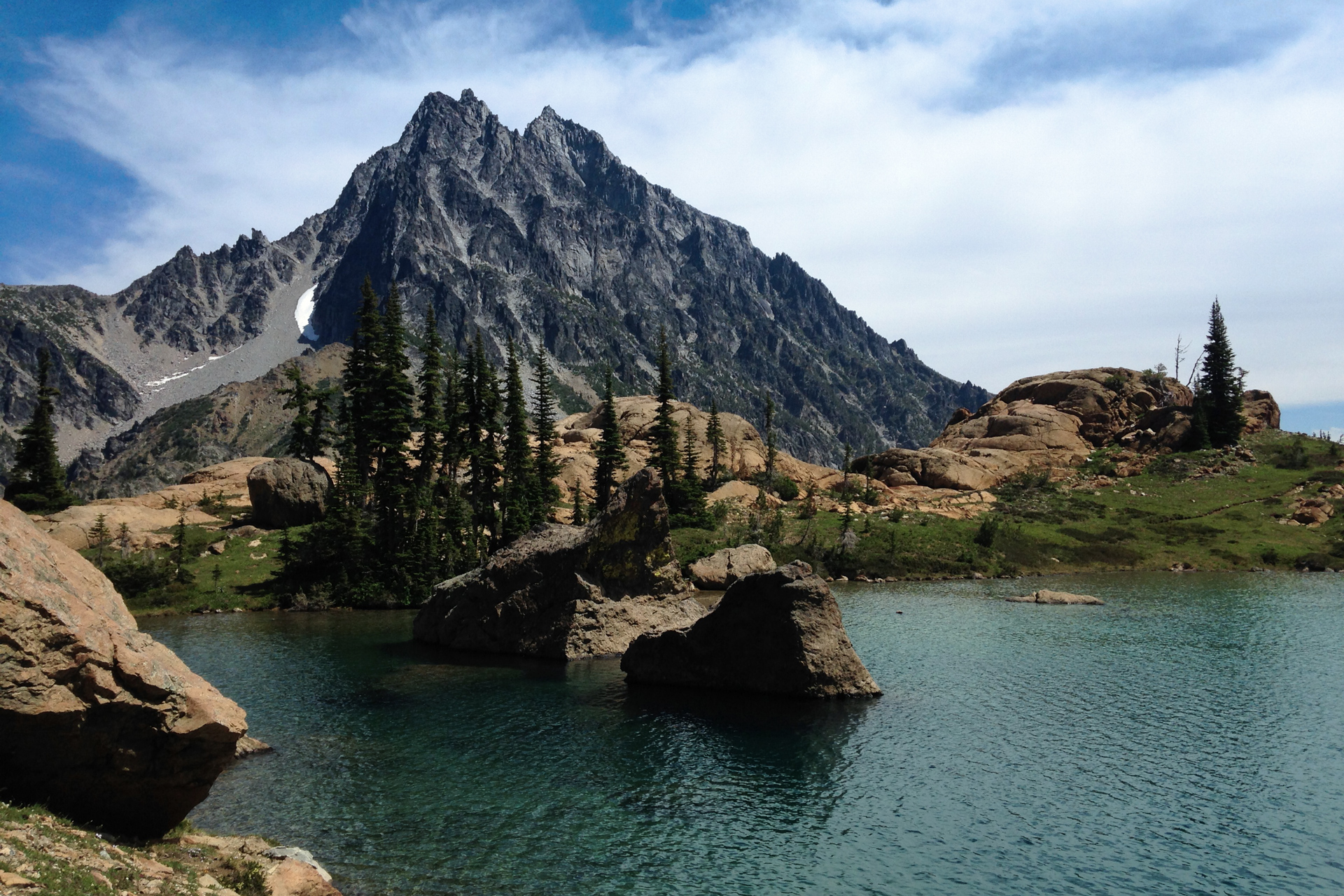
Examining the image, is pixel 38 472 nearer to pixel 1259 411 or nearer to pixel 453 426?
pixel 453 426

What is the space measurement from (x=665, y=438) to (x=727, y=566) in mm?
34191

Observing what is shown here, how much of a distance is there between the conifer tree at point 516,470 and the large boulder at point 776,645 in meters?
45.1

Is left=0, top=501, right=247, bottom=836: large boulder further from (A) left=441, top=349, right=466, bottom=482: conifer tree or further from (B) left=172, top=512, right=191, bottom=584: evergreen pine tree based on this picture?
(A) left=441, top=349, right=466, bottom=482: conifer tree

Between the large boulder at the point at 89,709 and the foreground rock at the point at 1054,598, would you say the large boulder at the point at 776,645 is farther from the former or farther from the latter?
the foreground rock at the point at 1054,598

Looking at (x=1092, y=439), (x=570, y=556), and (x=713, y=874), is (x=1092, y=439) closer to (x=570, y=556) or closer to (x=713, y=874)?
(x=570, y=556)

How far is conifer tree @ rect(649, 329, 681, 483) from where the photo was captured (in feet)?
363

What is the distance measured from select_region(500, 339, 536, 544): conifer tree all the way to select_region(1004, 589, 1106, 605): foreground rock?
50.6 metres

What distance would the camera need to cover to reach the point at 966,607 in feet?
222

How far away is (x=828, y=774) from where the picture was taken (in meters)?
29.0

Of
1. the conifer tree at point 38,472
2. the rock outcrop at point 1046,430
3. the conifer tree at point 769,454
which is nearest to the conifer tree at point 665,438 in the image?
the conifer tree at point 769,454

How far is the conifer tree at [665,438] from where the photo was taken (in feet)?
363

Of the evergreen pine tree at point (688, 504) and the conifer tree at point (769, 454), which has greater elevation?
the conifer tree at point (769, 454)

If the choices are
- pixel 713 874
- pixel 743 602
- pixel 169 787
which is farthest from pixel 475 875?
pixel 743 602

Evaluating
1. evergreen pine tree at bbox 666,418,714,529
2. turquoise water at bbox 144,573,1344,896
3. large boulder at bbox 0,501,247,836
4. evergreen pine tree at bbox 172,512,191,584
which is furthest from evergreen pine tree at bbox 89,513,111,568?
large boulder at bbox 0,501,247,836
